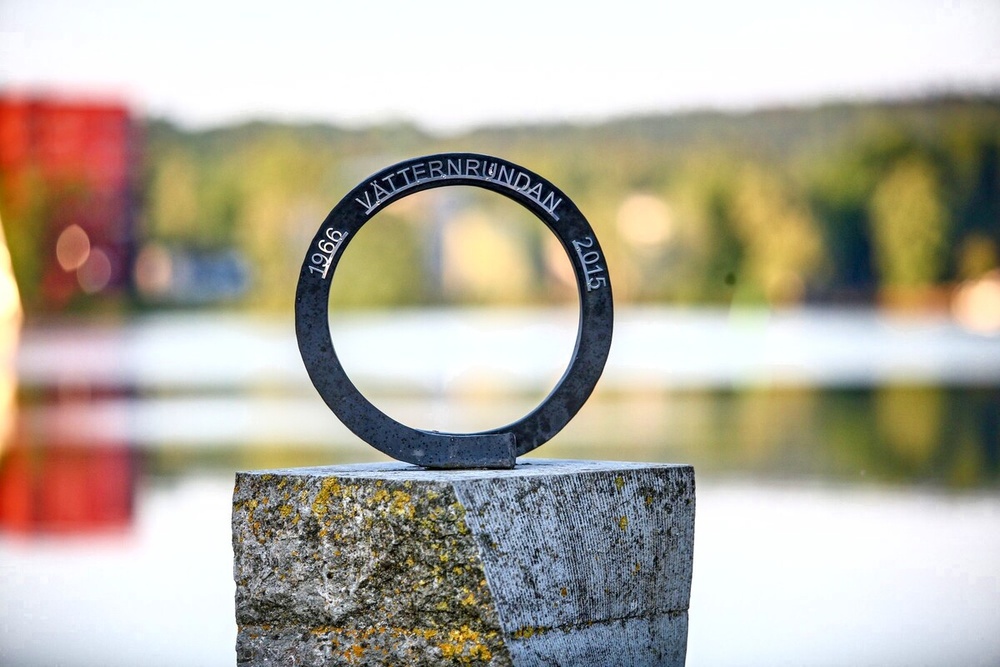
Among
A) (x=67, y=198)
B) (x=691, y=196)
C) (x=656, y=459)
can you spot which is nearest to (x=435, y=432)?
(x=656, y=459)

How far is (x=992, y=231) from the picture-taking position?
69125 mm

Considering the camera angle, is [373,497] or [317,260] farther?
[317,260]

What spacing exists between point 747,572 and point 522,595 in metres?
3.12

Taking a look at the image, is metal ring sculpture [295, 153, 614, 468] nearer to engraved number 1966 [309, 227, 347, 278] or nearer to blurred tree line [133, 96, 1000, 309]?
engraved number 1966 [309, 227, 347, 278]

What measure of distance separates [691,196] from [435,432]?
71324 millimetres

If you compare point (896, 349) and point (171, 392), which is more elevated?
point (896, 349)

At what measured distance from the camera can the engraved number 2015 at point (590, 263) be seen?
5770mm

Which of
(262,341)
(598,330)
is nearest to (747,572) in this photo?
(598,330)

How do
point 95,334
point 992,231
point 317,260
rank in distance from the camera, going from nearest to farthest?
point 317,260 < point 95,334 < point 992,231

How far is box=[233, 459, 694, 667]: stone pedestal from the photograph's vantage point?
5.07 m

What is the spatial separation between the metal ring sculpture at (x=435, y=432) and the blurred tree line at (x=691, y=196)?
61.2 m

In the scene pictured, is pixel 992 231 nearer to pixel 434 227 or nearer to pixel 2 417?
pixel 434 227

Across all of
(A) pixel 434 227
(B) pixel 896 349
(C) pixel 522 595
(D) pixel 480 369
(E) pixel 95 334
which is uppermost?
(A) pixel 434 227

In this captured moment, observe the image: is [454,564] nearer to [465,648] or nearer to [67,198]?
[465,648]
